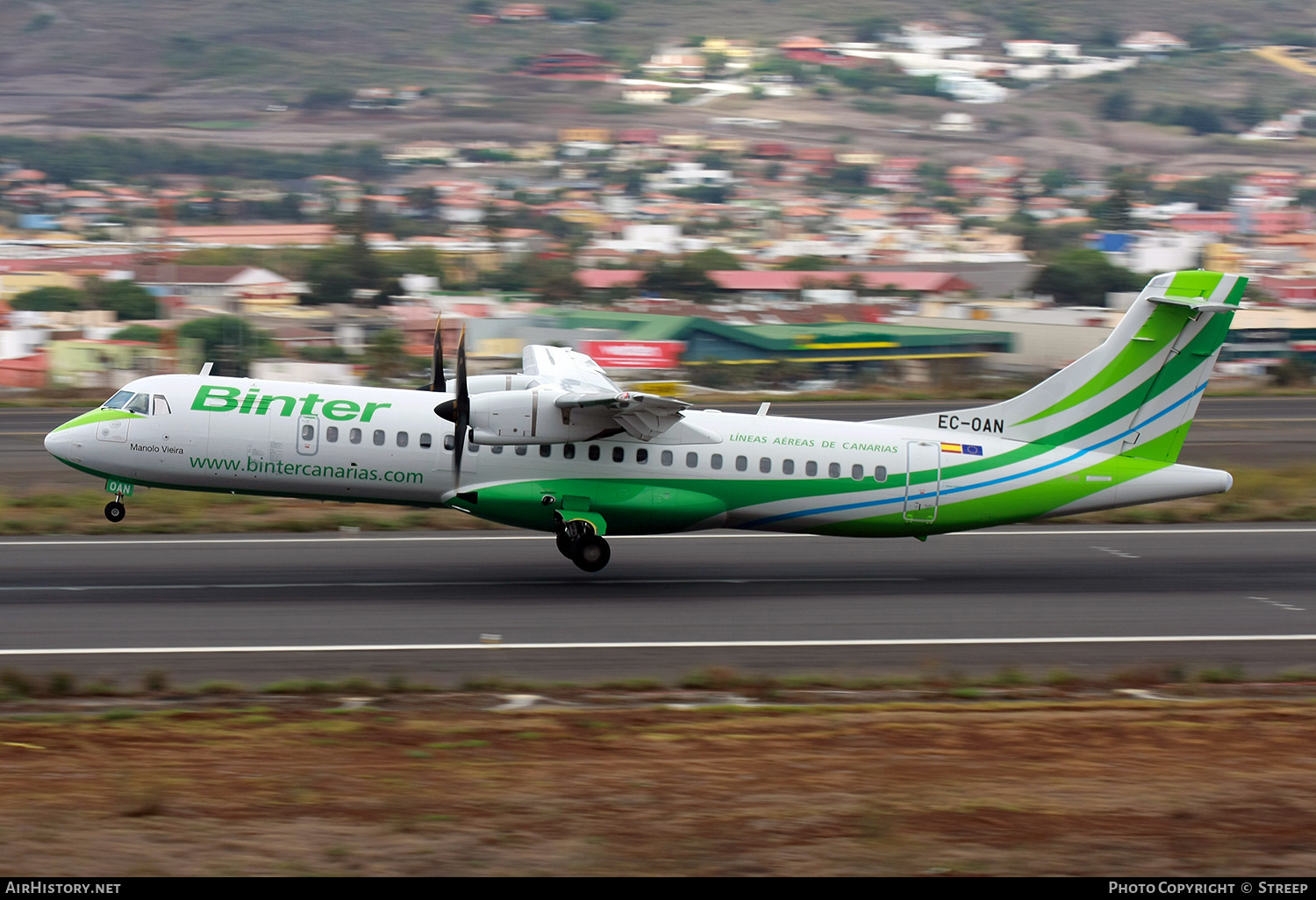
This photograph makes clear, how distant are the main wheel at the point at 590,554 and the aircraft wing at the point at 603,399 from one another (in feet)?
6.11

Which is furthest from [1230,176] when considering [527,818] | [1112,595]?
[527,818]

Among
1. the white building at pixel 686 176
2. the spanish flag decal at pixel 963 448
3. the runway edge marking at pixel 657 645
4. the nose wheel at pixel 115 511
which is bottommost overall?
the runway edge marking at pixel 657 645

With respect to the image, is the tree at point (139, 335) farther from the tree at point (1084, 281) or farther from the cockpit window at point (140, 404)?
the tree at point (1084, 281)

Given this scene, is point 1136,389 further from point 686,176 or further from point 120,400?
point 686,176

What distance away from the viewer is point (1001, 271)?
96.7m

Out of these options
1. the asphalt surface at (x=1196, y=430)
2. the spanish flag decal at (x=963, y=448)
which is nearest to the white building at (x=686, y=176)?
the asphalt surface at (x=1196, y=430)

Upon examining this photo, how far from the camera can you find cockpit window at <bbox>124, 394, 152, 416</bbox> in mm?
21328

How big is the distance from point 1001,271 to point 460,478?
82.0 metres

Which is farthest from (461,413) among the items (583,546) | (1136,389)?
(1136,389)

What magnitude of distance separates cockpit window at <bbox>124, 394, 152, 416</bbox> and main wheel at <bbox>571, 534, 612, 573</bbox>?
733 cm

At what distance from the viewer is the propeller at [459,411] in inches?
770

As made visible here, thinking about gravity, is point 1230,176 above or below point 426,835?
above

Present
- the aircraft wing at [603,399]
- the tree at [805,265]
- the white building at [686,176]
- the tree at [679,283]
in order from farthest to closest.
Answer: the white building at [686,176] < the tree at [805,265] < the tree at [679,283] < the aircraft wing at [603,399]
